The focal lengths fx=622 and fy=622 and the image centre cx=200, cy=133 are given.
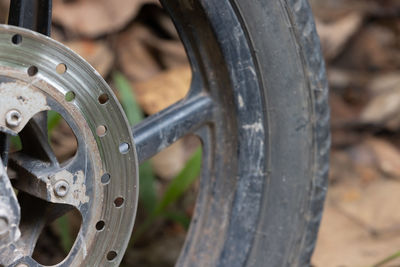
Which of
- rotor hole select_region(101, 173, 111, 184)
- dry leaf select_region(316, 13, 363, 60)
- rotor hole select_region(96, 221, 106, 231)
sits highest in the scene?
dry leaf select_region(316, 13, 363, 60)

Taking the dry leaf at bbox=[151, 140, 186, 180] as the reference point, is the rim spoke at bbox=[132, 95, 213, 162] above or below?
below

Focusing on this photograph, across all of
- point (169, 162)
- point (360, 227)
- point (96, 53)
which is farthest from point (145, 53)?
point (360, 227)

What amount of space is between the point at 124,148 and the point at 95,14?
3.80 ft

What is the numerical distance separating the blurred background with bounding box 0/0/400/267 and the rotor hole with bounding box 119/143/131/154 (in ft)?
2.41

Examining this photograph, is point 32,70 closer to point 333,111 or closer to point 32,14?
point 32,14

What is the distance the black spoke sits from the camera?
77 centimetres

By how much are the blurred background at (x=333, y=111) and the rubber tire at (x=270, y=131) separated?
46 centimetres

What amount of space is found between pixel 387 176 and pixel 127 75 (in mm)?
923

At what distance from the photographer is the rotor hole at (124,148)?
0.79 metres

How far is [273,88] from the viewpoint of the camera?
939mm

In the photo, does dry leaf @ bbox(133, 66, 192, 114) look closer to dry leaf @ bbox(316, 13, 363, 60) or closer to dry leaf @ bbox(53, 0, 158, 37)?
dry leaf @ bbox(53, 0, 158, 37)

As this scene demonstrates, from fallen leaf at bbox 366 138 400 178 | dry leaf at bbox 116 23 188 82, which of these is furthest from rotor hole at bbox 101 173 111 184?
fallen leaf at bbox 366 138 400 178

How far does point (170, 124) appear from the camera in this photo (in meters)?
0.92

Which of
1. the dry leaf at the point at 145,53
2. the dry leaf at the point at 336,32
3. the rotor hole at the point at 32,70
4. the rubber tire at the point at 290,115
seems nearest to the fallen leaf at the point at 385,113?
the dry leaf at the point at 336,32
